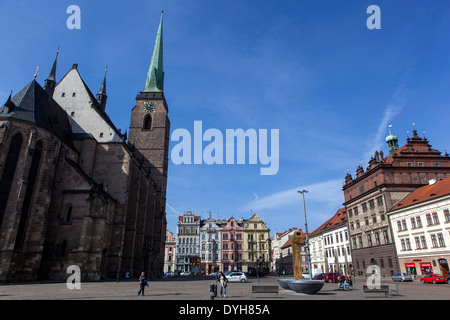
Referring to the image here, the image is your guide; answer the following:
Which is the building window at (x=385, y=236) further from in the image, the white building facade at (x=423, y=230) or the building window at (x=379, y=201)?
the building window at (x=379, y=201)

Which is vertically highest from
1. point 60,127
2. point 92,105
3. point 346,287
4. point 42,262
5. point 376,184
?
point 92,105

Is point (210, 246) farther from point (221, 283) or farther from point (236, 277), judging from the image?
point (221, 283)

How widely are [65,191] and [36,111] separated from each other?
29.0 feet

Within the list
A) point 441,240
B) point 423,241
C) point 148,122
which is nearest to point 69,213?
point 148,122

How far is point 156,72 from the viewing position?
196 ft

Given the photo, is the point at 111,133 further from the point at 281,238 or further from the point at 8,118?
the point at 281,238

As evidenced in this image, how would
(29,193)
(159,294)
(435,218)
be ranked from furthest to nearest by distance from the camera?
(435,218) < (29,193) < (159,294)

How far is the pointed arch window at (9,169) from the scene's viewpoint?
25.2m

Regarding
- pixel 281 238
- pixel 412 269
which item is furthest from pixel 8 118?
pixel 281 238

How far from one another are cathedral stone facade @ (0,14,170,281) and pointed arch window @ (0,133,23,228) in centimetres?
7

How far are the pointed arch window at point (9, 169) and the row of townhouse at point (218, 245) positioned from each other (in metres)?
53.2

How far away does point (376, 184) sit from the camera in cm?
4484

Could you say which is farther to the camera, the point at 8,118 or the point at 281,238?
the point at 281,238

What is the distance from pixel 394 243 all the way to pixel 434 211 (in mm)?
8741
